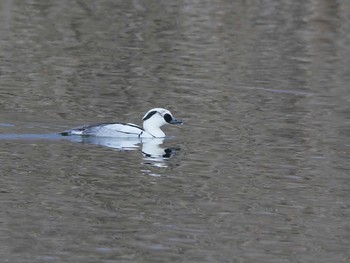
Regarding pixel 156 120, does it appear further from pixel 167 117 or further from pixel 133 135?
pixel 133 135

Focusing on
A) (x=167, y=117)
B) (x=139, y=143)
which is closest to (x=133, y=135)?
(x=139, y=143)

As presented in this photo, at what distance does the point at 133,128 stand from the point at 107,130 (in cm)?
45

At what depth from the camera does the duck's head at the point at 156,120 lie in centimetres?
1877

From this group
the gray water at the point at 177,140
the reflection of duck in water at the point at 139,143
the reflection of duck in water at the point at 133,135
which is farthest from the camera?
the reflection of duck in water at the point at 133,135

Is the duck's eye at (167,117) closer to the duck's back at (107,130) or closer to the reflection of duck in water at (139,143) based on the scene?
the reflection of duck in water at (139,143)

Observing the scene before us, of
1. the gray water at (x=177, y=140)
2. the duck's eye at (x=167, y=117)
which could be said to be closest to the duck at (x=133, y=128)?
the duck's eye at (x=167, y=117)

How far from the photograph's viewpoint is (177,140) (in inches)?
738

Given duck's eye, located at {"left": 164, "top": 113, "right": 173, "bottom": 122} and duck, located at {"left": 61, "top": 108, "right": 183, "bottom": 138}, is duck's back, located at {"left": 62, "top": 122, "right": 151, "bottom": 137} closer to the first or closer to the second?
duck, located at {"left": 61, "top": 108, "right": 183, "bottom": 138}

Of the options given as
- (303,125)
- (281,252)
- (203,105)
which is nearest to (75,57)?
(203,105)

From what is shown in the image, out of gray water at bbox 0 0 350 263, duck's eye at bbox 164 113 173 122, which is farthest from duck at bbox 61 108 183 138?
gray water at bbox 0 0 350 263

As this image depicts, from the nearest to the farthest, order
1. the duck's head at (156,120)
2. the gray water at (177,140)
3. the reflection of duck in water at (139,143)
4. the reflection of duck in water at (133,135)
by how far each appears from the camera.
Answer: the gray water at (177,140)
the reflection of duck in water at (139,143)
the reflection of duck in water at (133,135)
the duck's head at (156,120)

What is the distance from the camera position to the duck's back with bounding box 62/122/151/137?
18.0m

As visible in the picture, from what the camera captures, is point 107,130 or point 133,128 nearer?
point 107,130

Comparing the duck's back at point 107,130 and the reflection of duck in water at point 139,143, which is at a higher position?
the duck's back at point 107,130
